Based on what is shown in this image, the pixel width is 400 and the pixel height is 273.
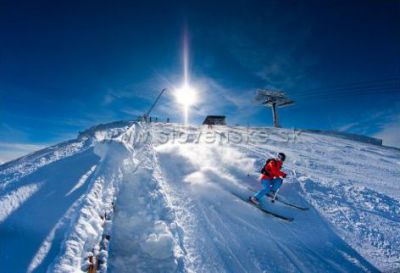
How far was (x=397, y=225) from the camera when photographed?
7938 mm

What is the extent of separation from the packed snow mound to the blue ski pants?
0.50 m

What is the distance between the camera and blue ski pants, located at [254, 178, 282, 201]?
9.00 m

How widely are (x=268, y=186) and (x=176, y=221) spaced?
381cm

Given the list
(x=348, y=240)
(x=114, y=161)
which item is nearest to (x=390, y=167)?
(x=348, y=240)

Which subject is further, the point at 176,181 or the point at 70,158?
the point at 176,181

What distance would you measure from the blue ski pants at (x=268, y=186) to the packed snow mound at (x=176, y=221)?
0.50m

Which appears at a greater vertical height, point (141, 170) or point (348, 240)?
point (141, 170)

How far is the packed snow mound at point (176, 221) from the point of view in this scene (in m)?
4.53

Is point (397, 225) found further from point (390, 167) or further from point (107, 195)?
point (390, 167)

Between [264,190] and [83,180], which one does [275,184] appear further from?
[83,180]

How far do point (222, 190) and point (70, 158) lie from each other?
5.54 m

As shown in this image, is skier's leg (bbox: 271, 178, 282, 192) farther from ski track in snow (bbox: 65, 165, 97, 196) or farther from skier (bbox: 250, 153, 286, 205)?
ski track in snow (bbox: 65, 165, 97, 196)

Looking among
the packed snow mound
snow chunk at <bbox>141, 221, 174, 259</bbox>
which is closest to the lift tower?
the packed snow mound

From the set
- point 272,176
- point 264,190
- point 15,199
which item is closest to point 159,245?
point 15,199
